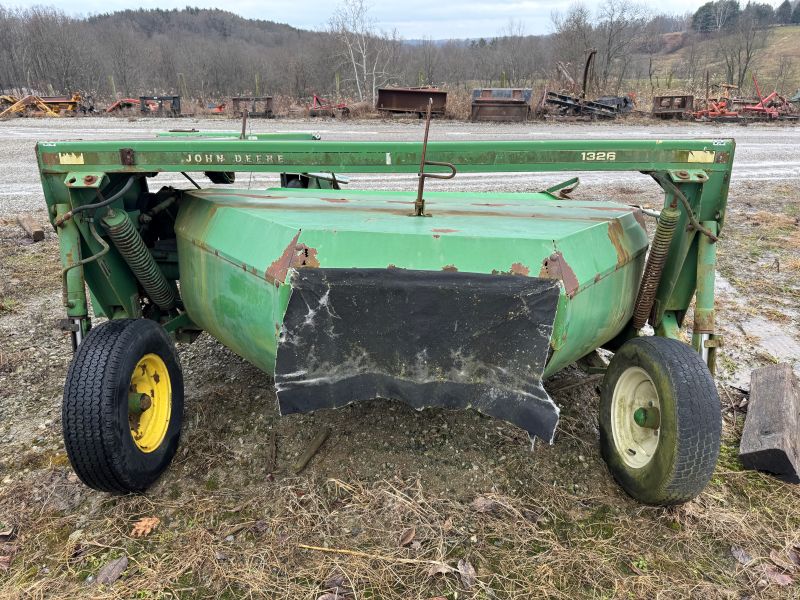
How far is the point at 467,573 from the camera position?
238 centimetres

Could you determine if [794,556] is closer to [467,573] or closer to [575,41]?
[467,573]

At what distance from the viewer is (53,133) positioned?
16641mm

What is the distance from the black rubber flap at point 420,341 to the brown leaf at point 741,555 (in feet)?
3.19

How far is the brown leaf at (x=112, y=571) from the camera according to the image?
234 centimetres

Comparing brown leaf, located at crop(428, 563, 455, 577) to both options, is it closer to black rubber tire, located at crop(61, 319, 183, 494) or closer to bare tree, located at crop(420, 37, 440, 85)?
black rubber tire, located at crop(61, 319, 183, 494)

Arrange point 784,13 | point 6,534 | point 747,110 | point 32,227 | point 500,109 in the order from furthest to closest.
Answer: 1. point 784,13
2. point 747,110
3. point 500,109
4. point 32,227
5. point 6,534

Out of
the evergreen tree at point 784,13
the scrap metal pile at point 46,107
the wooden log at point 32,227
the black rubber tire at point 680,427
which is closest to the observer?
the black rubber tire at point 680,427

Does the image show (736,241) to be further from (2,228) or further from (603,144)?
(2,228)

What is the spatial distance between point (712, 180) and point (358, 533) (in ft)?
7.67

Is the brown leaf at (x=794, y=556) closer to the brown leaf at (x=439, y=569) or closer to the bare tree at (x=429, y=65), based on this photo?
the brown leaf at (x=439, y=569)

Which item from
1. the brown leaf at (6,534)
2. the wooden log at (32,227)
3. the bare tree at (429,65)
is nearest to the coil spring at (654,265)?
the brown leaf at (6,534)

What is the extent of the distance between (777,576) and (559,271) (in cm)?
150

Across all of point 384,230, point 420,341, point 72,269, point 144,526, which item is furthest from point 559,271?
point 72,269

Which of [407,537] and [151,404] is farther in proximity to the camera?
[151,404]
